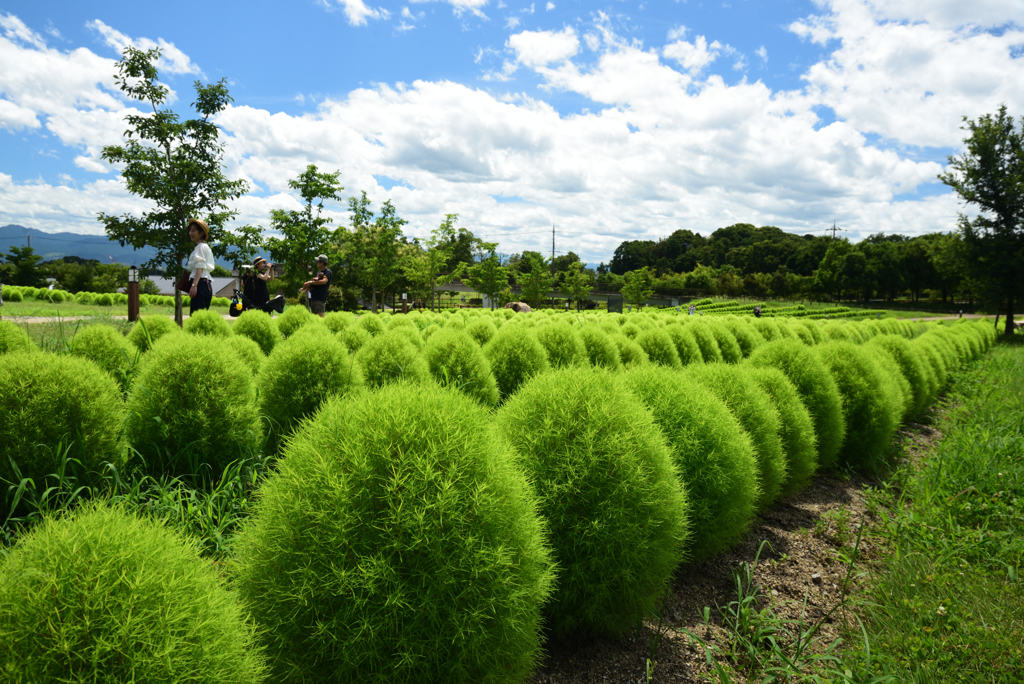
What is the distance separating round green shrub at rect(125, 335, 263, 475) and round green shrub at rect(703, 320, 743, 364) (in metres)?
8.40

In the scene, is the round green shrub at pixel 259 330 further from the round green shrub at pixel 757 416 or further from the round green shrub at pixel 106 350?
the round green shrub at pixel 757 416

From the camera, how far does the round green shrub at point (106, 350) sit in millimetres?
4211

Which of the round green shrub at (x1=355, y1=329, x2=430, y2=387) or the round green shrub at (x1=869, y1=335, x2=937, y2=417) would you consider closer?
the round green shrub at (x1=355, y1=329, x2=430, y2=387)

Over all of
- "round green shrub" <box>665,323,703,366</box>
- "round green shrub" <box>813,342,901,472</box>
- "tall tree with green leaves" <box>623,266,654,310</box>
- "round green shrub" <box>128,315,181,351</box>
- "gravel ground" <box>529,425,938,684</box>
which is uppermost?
"tall tree with green leaves" <box>623,266,654,310</box>

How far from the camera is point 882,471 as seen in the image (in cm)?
680

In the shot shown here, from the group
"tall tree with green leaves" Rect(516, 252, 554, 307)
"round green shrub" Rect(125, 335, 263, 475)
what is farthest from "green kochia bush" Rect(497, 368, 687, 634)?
"tall tree with green leaves" Rect(516, 252, 554, 307)

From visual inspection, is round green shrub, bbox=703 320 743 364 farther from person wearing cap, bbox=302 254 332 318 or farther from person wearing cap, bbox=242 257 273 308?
person wearing cap, bbox=242 257 273 308

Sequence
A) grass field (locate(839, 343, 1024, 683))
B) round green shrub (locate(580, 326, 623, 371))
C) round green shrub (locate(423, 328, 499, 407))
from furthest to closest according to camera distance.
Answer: round green shrub (locate(580, 326, 623, 371)) < round green shrub (locate(423, 328, 499, 407)) < grass field (locate(839, 343, 1024, 683))

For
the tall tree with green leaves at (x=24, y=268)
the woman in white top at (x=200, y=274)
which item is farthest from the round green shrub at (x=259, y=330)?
the tall tree with green leaves at (x=24, y=268)

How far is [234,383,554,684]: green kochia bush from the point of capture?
5.50 ft

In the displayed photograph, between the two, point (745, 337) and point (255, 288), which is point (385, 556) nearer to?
point (255, 288)

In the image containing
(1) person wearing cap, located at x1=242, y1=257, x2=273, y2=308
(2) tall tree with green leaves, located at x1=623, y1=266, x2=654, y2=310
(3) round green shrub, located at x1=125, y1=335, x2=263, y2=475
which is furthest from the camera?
(2) tall tree with green leaves, located at x1=623, y1=266, x2=654, y2=310

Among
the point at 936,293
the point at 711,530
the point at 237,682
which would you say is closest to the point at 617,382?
the point at 711,530

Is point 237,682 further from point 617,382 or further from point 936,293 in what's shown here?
point 936,293
